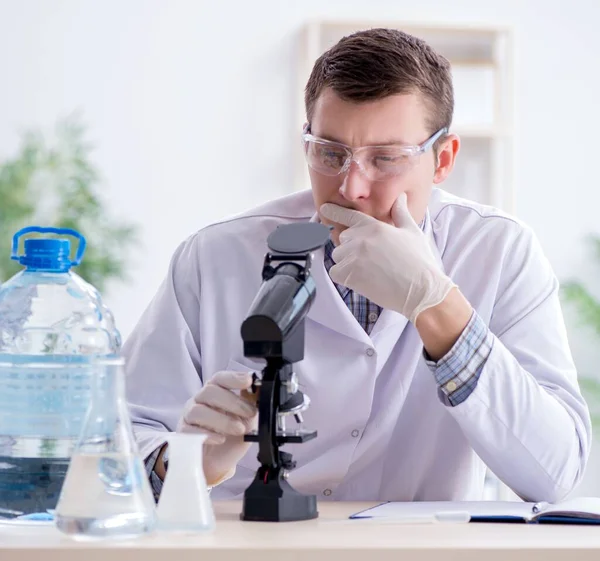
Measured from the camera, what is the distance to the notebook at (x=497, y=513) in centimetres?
110

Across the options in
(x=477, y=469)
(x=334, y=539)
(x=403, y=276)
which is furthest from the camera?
(x=477, y=469)

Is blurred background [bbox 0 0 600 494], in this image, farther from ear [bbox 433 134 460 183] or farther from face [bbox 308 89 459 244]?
face [bbox 308 89 459 244]

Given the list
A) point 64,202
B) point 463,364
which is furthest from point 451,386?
point 64,202

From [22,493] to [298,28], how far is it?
3.21 m

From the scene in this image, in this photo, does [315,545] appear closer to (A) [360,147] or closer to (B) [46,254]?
(B) [46,254]

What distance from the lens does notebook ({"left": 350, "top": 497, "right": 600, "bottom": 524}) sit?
1.10m

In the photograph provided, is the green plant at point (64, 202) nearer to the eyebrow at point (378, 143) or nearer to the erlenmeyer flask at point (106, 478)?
the eyebrow at point (378, 143)

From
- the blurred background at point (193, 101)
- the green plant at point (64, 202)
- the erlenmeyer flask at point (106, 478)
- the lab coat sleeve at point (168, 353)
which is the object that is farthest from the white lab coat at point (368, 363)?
the blurred background at point (193, 101)

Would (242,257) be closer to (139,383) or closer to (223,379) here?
(139,383)

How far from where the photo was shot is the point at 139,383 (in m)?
1.66

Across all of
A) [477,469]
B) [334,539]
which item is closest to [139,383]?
[477,469]

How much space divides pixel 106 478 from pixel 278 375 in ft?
0.81

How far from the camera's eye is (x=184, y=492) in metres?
0.95

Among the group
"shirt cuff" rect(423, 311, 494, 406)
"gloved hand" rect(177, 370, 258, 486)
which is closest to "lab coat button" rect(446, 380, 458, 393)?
"shirt cuff" rect(423, 311, 494, 406)
